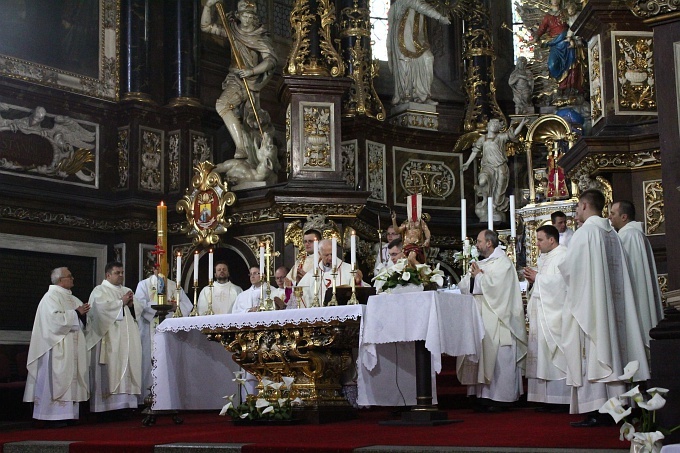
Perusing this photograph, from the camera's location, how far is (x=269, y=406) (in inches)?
350

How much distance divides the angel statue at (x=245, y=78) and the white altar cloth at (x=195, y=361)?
522cm

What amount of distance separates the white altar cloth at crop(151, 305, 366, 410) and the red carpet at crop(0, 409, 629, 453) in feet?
1.37

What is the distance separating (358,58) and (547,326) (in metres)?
8.29

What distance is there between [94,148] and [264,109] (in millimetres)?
3070


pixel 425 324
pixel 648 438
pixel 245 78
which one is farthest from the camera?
pixel 245 78

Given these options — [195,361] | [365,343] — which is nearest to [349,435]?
[365,343]

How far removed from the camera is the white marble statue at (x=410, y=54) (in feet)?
56.0

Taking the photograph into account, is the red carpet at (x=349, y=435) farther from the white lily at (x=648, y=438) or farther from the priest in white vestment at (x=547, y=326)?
the white lily at (x=648, y=438)

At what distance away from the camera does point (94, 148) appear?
51.2 feet

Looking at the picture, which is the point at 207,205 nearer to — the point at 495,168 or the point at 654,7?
the point at 495,168

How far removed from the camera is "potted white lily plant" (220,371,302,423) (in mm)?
9008

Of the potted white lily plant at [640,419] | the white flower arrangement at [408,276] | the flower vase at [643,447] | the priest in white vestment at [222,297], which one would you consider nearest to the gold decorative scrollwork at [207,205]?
the priest in white vestment at [222,297]

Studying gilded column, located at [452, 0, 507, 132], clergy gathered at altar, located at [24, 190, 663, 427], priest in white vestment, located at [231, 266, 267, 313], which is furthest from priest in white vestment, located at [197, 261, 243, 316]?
gilded column, located at [452, 0, 507, 132]

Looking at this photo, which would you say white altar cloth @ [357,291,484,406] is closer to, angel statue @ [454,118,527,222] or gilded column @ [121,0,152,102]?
angel statue @ [454,118,527,222]
